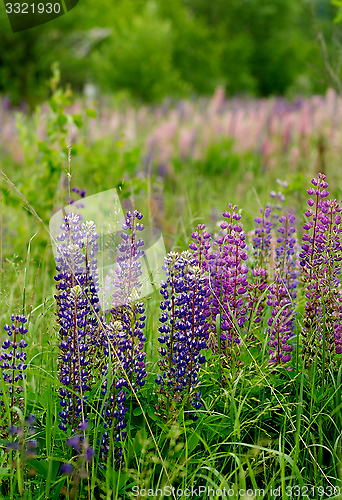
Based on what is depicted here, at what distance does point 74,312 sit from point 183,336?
1.31 ft

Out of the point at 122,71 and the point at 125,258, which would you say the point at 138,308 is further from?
the point at 122,71

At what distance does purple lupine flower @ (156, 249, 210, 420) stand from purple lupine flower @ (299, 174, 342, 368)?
474 mm

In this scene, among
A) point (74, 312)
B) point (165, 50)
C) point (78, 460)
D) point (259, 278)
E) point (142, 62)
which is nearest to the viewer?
point (78, 460)

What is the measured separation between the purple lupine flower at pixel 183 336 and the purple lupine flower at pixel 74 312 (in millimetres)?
285

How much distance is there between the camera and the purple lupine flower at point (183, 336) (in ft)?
5.64

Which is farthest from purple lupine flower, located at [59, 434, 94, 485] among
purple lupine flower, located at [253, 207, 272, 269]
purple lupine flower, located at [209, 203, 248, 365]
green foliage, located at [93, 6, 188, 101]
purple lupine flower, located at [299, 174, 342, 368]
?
green foliage, located at [93, 6, 188, 101]

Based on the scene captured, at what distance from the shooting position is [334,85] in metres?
3.84

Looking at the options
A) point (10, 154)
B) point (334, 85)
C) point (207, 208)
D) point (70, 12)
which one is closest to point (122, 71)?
point (70, 12)

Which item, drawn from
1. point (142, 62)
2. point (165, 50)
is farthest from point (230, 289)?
point (165, 50)

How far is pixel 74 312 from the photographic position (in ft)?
5.45

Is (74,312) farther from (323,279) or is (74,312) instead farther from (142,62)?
(142,62)

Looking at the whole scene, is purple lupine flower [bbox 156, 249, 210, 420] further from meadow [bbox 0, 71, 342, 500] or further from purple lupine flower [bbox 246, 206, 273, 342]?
purple lupine flower [bbox 246, 206, 273, 342]

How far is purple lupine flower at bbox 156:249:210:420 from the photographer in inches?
Result: 67.7

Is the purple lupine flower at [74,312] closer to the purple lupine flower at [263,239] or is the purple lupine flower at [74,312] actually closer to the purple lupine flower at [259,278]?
the purple lupine flower at [259,278]
